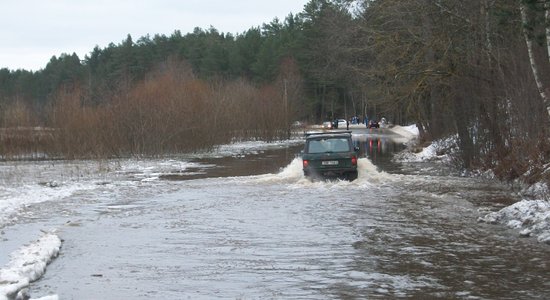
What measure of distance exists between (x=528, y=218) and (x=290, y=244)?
15.6 feet

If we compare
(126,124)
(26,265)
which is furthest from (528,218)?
(126,124)

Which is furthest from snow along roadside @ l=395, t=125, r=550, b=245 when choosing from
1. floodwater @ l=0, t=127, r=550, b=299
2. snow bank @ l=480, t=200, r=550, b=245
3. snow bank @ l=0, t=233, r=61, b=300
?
snow bank @ l=0, t=233, r=61, b=300

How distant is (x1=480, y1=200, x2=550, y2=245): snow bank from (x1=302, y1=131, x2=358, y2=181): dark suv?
7.18m

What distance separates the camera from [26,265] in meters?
9.08

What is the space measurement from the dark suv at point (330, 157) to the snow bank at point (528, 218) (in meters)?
7.18

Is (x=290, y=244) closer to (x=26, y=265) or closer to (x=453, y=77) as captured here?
(x=26, y=265)

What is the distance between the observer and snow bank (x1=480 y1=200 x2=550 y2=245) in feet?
36.1

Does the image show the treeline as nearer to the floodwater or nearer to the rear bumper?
the floodwater

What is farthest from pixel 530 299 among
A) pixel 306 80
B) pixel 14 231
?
pixel 306 80

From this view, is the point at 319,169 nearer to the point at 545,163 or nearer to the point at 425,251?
the point at 545,163

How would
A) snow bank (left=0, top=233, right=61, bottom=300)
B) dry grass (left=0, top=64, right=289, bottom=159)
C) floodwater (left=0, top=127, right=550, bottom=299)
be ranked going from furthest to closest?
1. dry grass (left=0, top=64, right=289, bottom=159)
2. floodwater (left=0, top=127, right=550, bottom=299)
3. snow bank (left=0, top=233, right=61, bottom=300)

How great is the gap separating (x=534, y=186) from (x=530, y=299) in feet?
32.4

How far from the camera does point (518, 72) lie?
19953 mm

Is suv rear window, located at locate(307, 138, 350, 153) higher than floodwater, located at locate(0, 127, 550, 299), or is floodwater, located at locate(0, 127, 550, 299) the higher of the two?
suv rear window, located at locate(307, 138, 350, 153)
